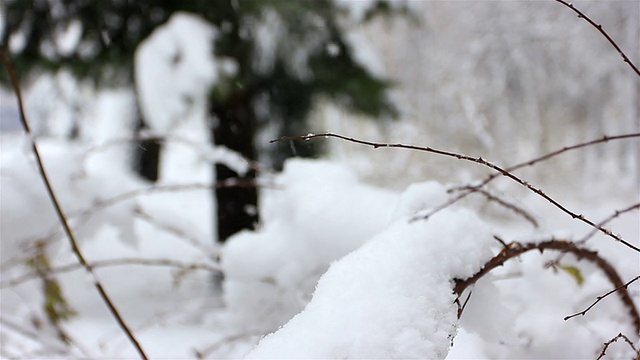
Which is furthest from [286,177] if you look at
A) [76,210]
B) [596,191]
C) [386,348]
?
[596,191]

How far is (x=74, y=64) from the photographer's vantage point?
3889 millimetres

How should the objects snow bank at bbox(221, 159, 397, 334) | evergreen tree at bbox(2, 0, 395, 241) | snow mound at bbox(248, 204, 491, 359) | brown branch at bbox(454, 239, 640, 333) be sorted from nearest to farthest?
snow mound at bbox(248, 204, 491, 359) → brown branch at bbox(454, 239, 640, 333) → snow bank at bbox(221, 159, 397, 334) → evergreen tree at bbox(2, 0, 395, 241)

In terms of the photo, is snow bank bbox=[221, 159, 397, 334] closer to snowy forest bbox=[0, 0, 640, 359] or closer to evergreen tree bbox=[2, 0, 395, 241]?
snowy forest bbox=[0, 0, 640, 359]

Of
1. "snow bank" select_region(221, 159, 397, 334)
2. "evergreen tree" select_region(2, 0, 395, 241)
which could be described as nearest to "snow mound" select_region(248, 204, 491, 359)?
"snow bank" select_region(221, 159, 397, 334)

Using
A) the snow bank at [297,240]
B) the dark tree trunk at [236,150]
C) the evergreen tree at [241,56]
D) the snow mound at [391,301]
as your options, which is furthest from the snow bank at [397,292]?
the dark tree trunk at [236,150]

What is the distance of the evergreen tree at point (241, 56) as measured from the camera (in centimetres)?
365

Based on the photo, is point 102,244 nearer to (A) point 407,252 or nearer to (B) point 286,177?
(B) point 286,177

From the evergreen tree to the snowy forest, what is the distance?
0.02m

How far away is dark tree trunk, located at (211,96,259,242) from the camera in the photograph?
4.09 meters

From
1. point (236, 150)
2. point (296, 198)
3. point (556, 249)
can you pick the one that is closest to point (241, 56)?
point (236, 150)

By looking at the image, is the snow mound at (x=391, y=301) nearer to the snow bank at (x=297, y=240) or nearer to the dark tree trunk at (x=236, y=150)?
the snow bank at (x=297, y=240)

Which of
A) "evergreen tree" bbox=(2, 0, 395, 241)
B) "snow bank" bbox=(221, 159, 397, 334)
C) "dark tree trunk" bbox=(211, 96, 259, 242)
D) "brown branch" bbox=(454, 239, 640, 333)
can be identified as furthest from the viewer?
"dark tree trunk" bbox=(211, 96, 259, 242)

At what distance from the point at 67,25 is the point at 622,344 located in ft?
13.1

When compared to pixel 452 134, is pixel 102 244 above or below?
below
